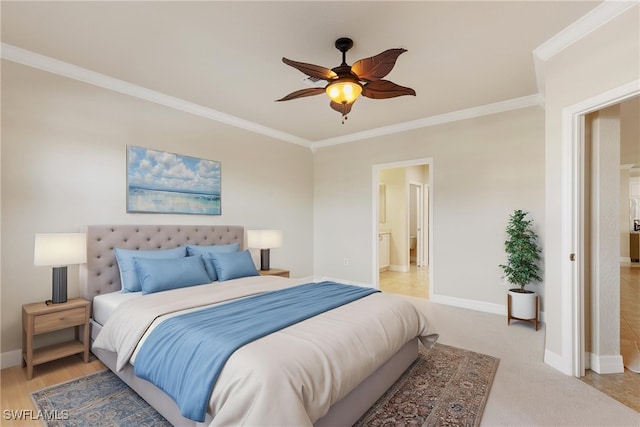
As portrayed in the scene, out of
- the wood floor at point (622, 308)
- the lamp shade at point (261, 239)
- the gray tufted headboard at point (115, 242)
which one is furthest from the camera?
the lamp shade at point (261, 239)

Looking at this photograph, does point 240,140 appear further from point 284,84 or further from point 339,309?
point 339,309

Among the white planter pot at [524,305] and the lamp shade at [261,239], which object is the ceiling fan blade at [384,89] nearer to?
the lamp shade at [261,239]

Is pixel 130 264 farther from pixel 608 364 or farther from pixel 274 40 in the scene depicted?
pixel 608 364

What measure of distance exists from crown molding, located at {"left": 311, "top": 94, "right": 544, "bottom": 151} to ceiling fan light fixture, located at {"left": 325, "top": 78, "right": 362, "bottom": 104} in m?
2.53

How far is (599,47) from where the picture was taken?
7.39 ft

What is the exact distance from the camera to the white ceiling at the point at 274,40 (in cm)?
218

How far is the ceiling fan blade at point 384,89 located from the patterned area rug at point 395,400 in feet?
7.40

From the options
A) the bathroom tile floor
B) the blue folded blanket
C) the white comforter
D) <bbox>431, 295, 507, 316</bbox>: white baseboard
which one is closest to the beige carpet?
<bbox>431, 295, 507, 316</bbox>: white baseboard

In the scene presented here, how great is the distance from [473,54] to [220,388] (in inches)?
127

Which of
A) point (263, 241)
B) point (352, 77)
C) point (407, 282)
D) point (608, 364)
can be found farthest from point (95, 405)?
point (407, 282)

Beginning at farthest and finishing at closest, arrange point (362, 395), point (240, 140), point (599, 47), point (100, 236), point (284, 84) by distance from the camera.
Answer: point (240, 140)
point (284, 84)
point (100, 236)
point (599, 47)
point (362, 395)

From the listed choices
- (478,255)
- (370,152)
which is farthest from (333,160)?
(478,255)

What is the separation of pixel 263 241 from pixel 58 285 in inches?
87.3

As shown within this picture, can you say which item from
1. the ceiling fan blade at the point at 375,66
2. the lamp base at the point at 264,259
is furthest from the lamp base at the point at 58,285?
the ceiling fan blade at the point at 375,66
